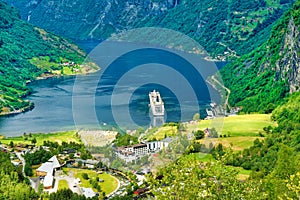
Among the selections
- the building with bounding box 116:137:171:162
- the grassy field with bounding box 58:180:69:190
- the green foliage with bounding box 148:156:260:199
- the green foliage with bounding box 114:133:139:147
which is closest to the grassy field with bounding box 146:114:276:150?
the green foliage with bounding box 114:133:139:147

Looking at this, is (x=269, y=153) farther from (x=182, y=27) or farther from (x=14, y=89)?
(x=182, y=27)

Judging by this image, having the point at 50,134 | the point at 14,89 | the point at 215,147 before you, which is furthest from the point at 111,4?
the point at 215,147

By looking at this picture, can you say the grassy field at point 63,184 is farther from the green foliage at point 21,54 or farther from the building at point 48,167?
the green foliage at point 21,54

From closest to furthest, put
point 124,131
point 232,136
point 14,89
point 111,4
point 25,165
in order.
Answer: point 25,165
point 232,136
point 124,131
point 14,89
point 111,4

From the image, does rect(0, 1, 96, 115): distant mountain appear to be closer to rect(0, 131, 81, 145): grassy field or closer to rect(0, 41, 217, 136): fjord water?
rect(0, 41, 217, 136): fjord water

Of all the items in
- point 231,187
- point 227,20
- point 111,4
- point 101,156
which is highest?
point 111,4

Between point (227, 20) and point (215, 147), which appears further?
point (227, 20)
